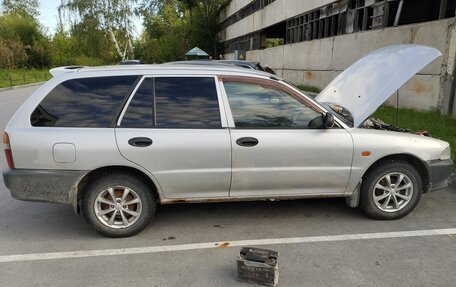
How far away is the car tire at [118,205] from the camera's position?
3.69m

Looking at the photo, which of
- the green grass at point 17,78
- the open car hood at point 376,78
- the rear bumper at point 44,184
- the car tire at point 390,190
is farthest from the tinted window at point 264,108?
the green grass at point 17,78

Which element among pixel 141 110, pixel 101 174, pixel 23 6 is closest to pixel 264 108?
pixel 141 110

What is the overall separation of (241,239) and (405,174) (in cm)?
193

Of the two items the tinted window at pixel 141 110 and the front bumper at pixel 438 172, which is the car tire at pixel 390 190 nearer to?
the front bumper at pixel 438 172

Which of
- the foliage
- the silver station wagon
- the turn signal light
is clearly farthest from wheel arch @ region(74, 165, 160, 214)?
the foliage

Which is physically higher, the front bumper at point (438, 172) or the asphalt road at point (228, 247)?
the front bumper at point (438, 172)

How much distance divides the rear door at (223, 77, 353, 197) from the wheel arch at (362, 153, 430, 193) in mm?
343

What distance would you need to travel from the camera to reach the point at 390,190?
4.08 meters

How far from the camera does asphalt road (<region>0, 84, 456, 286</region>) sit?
10.2ft

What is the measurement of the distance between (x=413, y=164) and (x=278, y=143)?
1.64 meters

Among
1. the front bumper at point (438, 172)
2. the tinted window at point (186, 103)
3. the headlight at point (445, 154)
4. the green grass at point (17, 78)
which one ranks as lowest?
the green grass at point (17, 78)

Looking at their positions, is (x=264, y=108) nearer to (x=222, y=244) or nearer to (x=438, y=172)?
(x=222, y=244)

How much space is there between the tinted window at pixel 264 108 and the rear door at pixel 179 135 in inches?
7.2

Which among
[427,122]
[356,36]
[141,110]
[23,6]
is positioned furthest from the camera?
[23,6]
